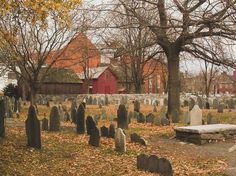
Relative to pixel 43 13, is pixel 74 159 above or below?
below

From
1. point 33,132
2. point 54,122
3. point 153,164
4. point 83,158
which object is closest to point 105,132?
point 54,122

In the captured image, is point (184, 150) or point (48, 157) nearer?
point (48, 157)

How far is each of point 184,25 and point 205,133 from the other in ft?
21.2

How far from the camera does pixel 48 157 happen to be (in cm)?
1002

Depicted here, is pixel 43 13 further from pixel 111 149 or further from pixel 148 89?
pixel 148 89

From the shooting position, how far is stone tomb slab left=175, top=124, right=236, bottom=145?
45.0 feet

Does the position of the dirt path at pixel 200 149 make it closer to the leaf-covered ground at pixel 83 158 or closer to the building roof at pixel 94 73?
the leaf-covered ground at pixel 83 158

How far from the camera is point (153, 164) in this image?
9.30 metres

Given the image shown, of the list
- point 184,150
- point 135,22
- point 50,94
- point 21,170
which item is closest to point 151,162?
point 21,170

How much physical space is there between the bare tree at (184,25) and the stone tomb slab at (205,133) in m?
5.41

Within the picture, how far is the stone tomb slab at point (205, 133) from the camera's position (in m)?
13.7

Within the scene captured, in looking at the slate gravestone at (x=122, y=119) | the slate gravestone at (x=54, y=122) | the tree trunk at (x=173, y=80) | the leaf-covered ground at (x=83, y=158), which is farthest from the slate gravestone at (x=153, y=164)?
the tree trunk at (x=173, y=80)

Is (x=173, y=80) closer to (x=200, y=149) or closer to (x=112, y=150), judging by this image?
(x=200, y=149)

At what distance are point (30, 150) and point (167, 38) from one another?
13.2 meters
